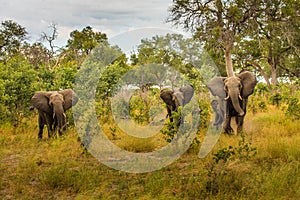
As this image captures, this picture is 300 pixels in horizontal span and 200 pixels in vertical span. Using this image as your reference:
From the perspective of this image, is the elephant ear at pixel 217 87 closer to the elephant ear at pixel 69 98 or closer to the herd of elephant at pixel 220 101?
the herd of elephant at pixel 220 101

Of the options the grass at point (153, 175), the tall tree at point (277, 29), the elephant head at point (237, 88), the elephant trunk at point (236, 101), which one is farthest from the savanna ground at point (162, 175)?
the tall tree at point (277, 29)

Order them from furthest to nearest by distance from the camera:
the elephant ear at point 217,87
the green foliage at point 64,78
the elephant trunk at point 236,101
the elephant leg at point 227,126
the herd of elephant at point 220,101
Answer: the green foliage at point 64,78
the elephant ear at point 217,87
the elephant leg at point 227,126
the herd of elephant at point 220,101
the elephant trunk at point 236,101

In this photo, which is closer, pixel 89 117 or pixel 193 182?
pixel 193 182

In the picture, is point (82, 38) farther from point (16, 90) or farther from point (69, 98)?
A: point (69, 98)

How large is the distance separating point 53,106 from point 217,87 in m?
5.04

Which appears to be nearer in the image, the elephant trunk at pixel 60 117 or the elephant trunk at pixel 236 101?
the elephant trunk at pixel 236 101

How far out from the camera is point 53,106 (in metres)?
10.7

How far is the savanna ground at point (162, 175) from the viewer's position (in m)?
5.43

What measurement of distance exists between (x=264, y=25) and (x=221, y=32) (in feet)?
10.3

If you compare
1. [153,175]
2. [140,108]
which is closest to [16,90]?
[140,108]

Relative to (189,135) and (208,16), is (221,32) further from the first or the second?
(189,135)

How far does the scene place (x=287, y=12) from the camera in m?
19.1

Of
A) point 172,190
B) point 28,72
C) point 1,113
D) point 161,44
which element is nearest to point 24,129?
point 1,113

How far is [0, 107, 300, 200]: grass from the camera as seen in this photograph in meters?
5.43
